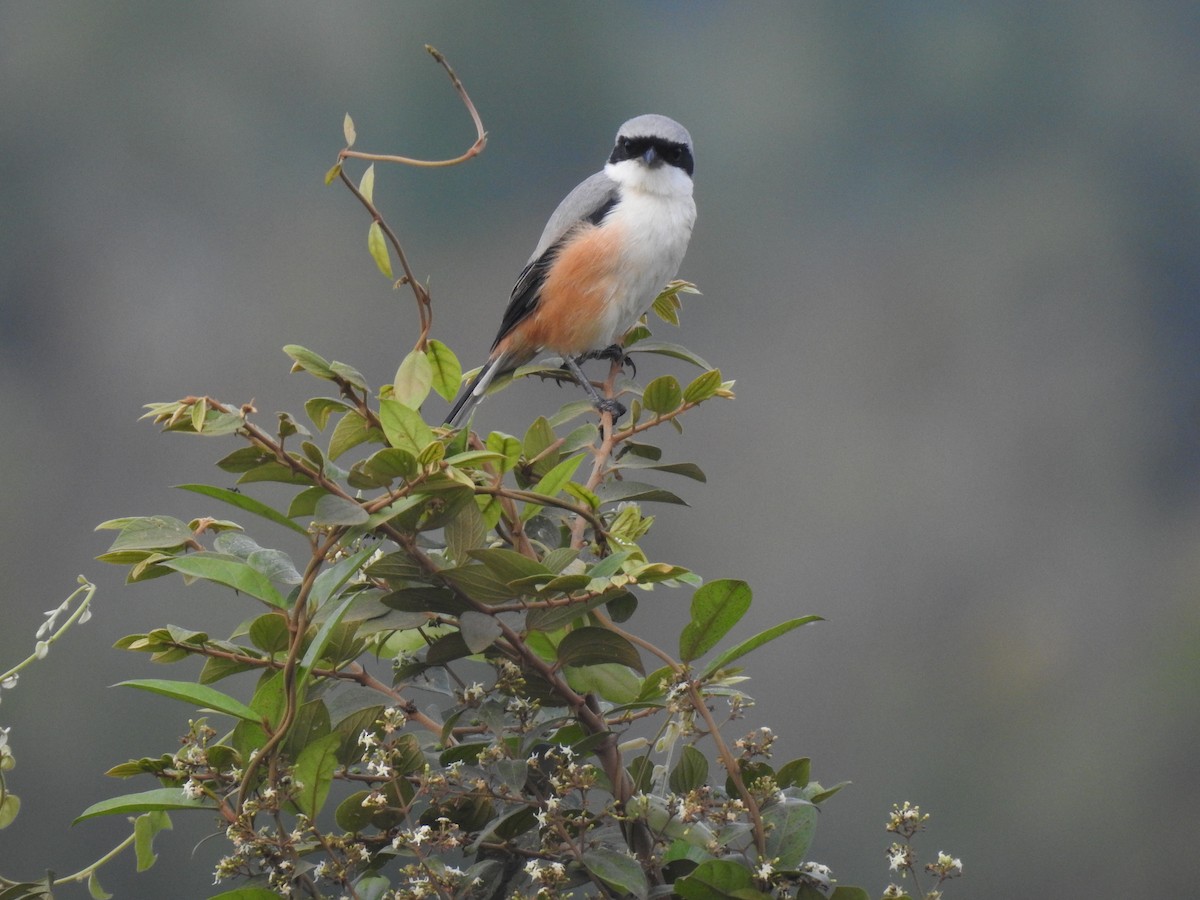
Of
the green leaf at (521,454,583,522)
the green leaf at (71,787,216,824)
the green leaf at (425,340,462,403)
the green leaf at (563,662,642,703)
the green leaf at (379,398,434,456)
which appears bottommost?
the green leaf at (71,787,216,824)

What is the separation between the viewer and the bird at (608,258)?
1.54m

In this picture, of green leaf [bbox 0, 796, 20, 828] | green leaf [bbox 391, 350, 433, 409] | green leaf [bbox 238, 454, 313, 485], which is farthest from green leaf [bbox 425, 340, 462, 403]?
green leaf [bbox 0, 796, 20, 828]

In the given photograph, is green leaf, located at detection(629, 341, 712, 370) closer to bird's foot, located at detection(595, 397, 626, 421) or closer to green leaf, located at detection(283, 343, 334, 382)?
bird's foot, located at detection(595, 397, 626, 421)

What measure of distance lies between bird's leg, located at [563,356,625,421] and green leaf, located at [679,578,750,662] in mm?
244

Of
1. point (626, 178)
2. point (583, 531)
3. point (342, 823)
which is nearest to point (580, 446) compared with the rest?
point (583, 531)

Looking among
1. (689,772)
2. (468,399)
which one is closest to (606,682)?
(689,772)

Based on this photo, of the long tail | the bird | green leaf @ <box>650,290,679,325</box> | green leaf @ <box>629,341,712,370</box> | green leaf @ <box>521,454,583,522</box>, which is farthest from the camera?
the bird

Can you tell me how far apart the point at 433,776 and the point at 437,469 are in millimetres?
165

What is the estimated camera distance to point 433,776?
0.62m

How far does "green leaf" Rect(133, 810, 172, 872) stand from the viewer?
747 mm

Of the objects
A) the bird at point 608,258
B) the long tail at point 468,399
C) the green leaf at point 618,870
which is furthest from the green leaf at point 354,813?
the bird at point 608,258

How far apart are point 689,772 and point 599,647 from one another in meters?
0.12

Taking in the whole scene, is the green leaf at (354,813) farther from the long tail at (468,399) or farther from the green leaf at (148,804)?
the long tail at (468,399)

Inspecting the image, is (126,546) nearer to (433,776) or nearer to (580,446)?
(433,776)
